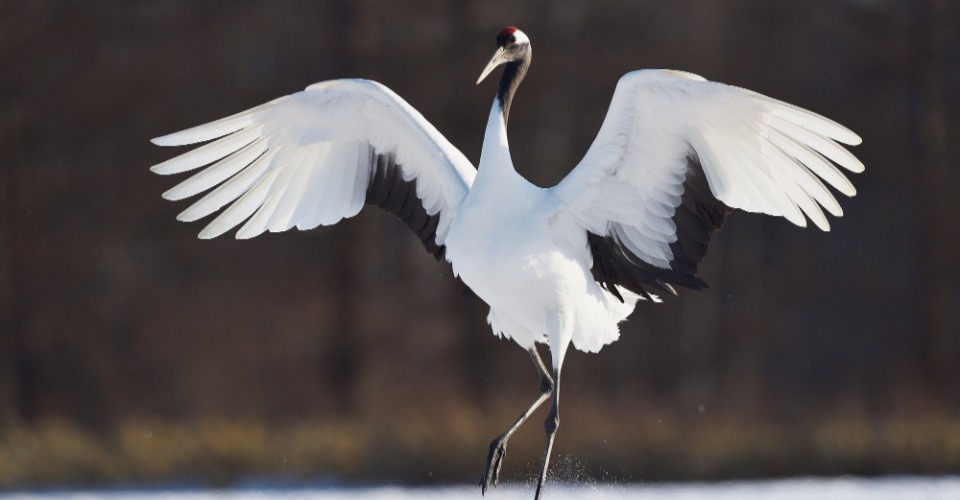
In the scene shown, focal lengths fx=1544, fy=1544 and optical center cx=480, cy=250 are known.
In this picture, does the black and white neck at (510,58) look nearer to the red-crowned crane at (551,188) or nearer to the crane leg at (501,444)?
the red-crowned crane at (551,188)

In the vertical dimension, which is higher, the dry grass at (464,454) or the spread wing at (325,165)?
the spread wing at (325,165)

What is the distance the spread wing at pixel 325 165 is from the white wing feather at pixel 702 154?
79 cm

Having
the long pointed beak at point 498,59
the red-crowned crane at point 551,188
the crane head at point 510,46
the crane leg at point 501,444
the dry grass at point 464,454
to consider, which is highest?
the crane head at point 510,46

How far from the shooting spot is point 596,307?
235 inches

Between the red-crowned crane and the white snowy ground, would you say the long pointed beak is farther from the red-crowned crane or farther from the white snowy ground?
the white snowy ground

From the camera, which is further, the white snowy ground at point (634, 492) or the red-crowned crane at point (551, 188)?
the white snowy ground at point (634, 492)

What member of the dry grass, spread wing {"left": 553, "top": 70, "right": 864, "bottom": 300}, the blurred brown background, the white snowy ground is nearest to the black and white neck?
spread wing {"left": 553, "top": 70, "right": 864, "bottom": 300}

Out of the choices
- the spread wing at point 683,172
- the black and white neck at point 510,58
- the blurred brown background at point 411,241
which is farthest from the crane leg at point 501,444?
the blurred brown background at point 411,241

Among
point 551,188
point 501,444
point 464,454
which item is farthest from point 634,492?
point 551,188

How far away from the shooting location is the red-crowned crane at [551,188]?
5375mm

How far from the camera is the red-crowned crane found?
212 inches

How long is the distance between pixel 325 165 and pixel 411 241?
8.08 m

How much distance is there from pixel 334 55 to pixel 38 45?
276 cm

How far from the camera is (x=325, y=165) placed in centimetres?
649
